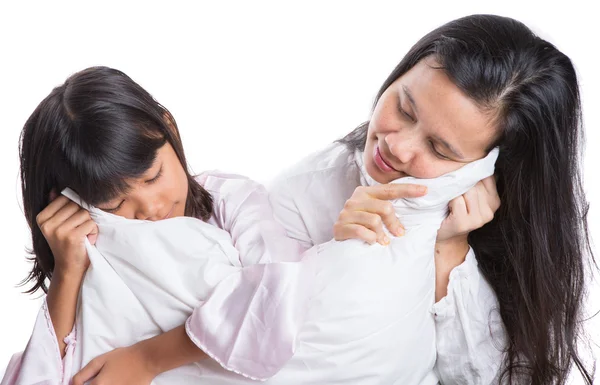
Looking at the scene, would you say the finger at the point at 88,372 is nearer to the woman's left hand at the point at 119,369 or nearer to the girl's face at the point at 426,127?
the woman's left hand at the point at 119,369

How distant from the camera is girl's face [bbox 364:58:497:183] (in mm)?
1471

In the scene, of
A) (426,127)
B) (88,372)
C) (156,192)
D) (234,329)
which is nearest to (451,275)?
(426,127)

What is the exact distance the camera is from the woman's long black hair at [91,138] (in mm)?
1506

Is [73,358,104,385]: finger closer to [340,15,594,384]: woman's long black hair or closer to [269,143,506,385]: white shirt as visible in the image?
[269,143,506,385]: white shirt

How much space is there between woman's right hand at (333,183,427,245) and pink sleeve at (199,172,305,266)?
0.41 ft

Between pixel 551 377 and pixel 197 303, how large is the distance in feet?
2.23

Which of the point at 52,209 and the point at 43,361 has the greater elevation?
the point at 52,209

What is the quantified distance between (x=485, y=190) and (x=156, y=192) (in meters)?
0.58

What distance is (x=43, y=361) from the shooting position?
155 cm

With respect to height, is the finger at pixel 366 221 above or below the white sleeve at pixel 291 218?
above

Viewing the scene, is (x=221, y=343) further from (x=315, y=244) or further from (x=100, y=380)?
(x=315, y=244)

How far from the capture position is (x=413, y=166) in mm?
1533

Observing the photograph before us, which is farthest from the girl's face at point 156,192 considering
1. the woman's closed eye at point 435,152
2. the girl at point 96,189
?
the woman's closed eye at point 435,152

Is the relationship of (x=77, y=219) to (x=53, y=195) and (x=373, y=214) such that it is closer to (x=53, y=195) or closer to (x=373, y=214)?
(x=53, y=195)
